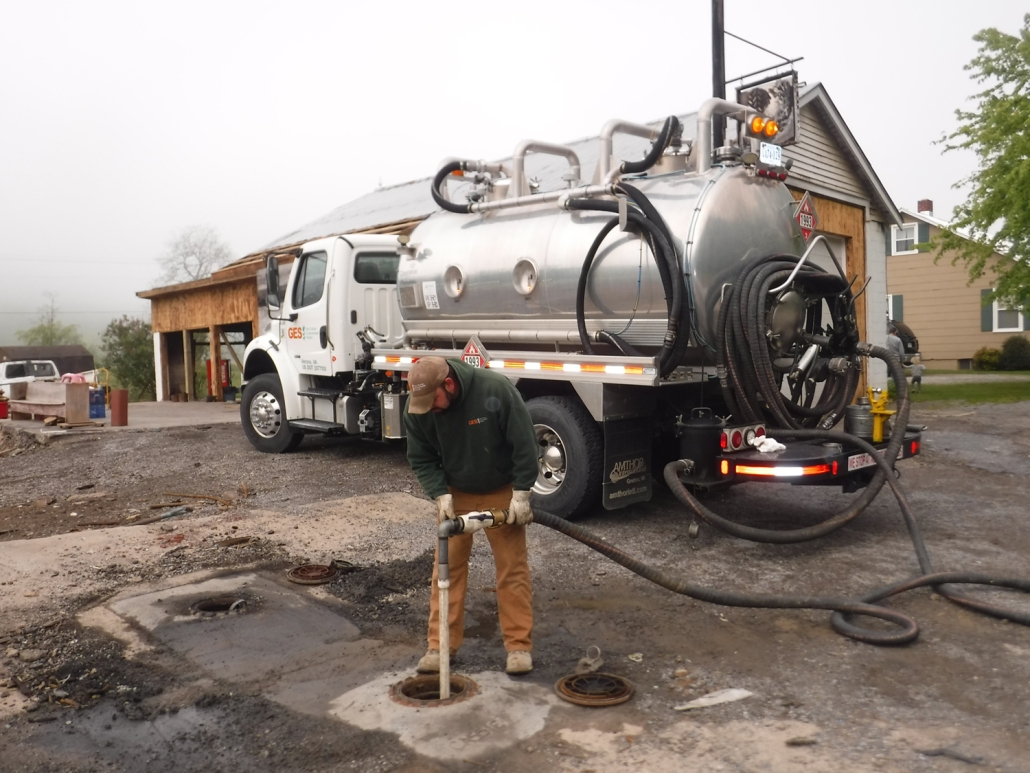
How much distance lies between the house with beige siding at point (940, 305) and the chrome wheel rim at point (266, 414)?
25.9 metres

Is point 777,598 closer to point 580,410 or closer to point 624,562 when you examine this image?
point 624,562

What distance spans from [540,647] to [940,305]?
3224 cm

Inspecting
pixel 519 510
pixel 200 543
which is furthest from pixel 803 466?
pixel 200 543

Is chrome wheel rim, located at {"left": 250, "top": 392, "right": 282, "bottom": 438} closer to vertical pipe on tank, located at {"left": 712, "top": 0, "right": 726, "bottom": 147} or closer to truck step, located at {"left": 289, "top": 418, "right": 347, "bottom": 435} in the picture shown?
truck step, located at {"left": 289, "top": 418, "right": 347, "bottom": 435}

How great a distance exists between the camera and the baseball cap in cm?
416

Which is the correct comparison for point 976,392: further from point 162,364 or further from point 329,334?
point 162,364

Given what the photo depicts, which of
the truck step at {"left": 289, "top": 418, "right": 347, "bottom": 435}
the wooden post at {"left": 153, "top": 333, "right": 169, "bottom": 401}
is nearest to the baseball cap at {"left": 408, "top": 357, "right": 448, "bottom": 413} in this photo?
the truck step at {"left": 289, "top": 418, "right": 347, "bottom": 435}

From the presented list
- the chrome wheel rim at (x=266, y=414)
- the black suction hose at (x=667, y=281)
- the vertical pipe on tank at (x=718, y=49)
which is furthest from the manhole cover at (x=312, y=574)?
the vertical pipe on tank at (x=718, y=49)

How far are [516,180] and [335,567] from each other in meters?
4.05

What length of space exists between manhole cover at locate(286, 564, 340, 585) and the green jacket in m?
1.84

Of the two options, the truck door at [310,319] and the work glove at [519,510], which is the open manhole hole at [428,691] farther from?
the truck door at [310,319]

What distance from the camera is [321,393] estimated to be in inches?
422

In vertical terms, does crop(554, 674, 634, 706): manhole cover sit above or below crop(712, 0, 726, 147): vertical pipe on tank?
below

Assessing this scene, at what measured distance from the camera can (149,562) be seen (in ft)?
21.0
